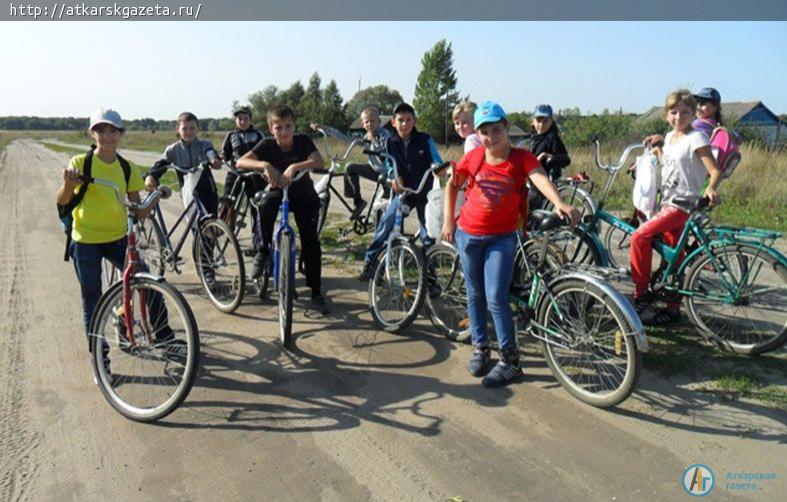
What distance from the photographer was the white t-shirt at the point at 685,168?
14.1 feet

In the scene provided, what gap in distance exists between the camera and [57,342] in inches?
183

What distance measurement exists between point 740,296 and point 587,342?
1503 mm

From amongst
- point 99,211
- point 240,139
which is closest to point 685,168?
point 99,211

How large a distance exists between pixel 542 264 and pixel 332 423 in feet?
5.93

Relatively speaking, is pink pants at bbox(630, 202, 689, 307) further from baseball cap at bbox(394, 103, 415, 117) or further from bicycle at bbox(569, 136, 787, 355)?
baseball cap at bbox(394, 103, 415, 117)

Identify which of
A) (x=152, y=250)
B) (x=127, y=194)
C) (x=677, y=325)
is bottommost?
(x=677, y=325)

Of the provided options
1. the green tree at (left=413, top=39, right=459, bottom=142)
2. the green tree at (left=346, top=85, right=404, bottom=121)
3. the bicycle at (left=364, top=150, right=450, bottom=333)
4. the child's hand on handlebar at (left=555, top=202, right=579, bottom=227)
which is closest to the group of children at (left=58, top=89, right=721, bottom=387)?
the child's hand on handlebar at (left=555, top=202, right=579, bottom=227)

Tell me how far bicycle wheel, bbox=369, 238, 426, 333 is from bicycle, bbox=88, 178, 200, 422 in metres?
1.73

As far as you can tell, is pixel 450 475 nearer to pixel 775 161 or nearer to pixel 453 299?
pixel 453 299

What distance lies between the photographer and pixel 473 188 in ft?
12.5

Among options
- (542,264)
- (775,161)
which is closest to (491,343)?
(542,264)

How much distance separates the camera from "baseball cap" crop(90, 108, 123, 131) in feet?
12.1

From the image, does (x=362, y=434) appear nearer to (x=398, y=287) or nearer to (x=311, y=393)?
(x=311, y=393)

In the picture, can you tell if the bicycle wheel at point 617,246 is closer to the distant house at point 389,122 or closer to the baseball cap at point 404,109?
the distant house at point 389,122
